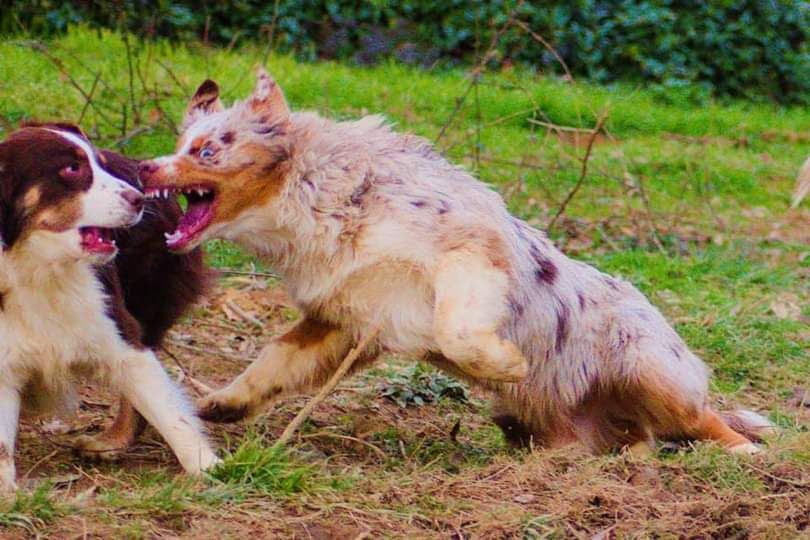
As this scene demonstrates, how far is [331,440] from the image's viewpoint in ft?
20.5

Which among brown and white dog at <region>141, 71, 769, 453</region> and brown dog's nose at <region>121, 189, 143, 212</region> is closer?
brown dog's nose at <region>121, 189, 143, 212</region>

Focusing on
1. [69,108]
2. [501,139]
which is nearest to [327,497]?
[69,108]

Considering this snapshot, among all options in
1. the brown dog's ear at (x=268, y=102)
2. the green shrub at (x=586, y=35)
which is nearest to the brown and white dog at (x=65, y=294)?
the brown dog's ear at (x=268, y=102)

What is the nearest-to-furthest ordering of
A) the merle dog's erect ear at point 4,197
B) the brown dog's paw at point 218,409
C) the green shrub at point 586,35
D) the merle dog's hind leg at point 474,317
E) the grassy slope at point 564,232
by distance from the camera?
the grassy slope at point 564,232 → the merle dog's erect ear at point 4,197 → the merle dog's hind leg at point 474,317 → the brown dog's paw at point 218,409 → the green shrub at point 586,35

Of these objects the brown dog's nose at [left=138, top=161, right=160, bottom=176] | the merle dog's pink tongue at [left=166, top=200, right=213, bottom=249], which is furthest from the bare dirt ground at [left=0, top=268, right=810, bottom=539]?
the brown dog's nose at [left=138, top=161, right=160, bottom=176]

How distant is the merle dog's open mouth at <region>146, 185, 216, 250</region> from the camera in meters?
5.34

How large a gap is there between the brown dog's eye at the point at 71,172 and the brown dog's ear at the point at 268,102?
795 mm

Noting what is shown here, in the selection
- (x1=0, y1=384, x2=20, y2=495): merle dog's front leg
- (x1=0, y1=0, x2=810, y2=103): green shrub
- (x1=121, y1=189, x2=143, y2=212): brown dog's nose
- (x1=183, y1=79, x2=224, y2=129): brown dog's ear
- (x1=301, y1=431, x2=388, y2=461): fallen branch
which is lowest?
(x1=0, y1=0, x2=810, y2=103): green shrub

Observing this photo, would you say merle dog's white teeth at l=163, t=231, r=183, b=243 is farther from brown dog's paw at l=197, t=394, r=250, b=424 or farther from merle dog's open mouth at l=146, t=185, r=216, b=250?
brown dog's paw at l=197, t=394, r=250, b=424

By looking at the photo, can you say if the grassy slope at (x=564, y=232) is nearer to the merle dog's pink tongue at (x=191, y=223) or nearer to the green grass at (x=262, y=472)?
the green grass at (x=262, y=472)

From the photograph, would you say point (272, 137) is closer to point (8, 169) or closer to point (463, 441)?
point (8, 169)

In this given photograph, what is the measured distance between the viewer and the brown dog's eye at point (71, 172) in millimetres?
5121

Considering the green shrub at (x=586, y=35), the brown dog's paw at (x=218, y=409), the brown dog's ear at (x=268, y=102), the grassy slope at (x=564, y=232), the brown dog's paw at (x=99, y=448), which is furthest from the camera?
the green shrub at (x=586, y=35)

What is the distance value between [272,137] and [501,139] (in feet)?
23.0
